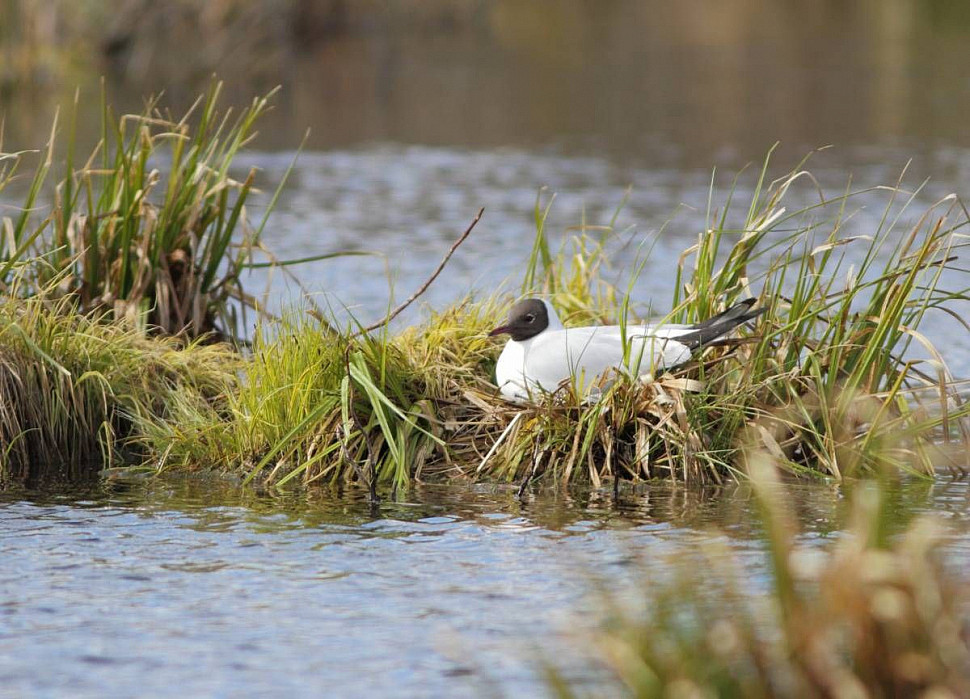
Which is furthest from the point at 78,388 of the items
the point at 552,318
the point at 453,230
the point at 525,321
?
the point at 453,230

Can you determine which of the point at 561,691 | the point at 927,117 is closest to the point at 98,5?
the point at 927,117

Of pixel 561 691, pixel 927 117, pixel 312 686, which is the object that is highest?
pixel 927 117

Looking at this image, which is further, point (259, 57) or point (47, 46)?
point (259, 57)

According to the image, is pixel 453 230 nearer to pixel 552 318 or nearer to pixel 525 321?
pixel 552 318

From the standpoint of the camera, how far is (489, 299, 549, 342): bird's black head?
23.7 ft

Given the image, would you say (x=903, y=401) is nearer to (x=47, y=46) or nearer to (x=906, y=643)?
(x=906, y=643)

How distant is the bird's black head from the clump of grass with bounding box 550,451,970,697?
11.5 feet

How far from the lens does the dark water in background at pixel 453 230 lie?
16.7ft

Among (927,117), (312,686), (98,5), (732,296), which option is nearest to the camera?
(312,686)

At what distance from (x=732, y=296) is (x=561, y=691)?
435cm

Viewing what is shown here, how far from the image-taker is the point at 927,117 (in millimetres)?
22922

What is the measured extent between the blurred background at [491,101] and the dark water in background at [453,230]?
0.27ft

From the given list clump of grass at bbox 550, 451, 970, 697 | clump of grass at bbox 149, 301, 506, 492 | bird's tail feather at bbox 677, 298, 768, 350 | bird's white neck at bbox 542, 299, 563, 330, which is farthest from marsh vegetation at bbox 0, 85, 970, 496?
clump of grass at bbox 550, 451, 970, 697

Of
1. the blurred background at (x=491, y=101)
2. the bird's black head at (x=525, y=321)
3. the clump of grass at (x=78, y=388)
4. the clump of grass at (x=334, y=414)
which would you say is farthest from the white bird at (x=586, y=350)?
the blurred background at (x=491, y=101)
